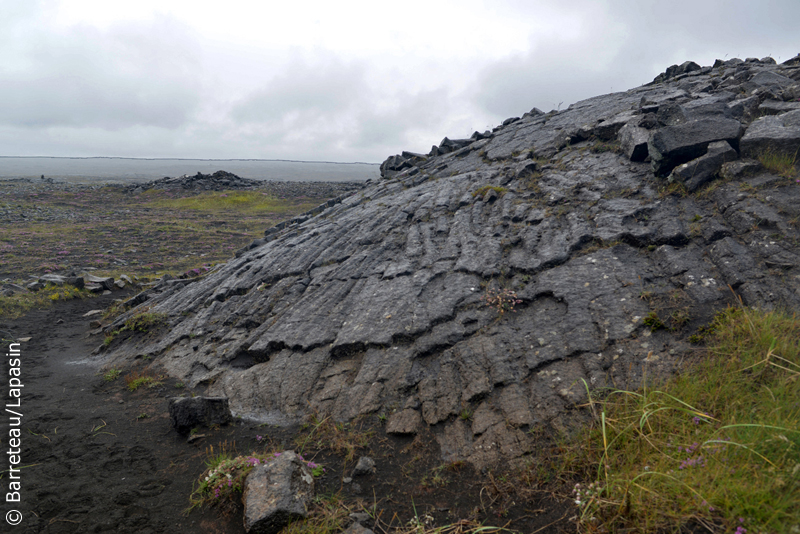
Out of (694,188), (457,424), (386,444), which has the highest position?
(694,188)

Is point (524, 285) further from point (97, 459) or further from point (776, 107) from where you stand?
point (97, 459)

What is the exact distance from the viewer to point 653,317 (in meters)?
6.68

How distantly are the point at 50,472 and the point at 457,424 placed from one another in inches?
286

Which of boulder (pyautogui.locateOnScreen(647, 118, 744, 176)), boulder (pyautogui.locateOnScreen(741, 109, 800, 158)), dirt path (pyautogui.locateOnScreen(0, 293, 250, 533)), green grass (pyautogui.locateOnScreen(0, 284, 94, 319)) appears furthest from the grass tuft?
boulder (pyautogui.locateOnScreen(741, 109, 800, 158))

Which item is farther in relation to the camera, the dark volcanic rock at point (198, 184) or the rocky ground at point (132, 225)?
the dark volcanic rock at point (198, 184)

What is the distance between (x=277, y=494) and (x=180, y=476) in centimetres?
269

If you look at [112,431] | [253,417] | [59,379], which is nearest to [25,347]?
[59,379]

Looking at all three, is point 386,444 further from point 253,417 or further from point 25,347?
point 25,347

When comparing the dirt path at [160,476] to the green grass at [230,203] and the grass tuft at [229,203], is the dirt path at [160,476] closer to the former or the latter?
the grass tuft at [229,203]

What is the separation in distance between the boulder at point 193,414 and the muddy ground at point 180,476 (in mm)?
219

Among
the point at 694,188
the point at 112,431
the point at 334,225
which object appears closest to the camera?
the point at 112,431

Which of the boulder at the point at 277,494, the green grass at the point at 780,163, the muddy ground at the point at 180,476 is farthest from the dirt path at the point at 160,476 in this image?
the green grass at the point at 780,163

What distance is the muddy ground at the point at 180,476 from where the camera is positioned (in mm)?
5234

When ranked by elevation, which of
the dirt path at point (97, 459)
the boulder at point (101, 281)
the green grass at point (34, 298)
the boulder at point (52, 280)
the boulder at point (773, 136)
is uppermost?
the boulder at point (773, 136)
